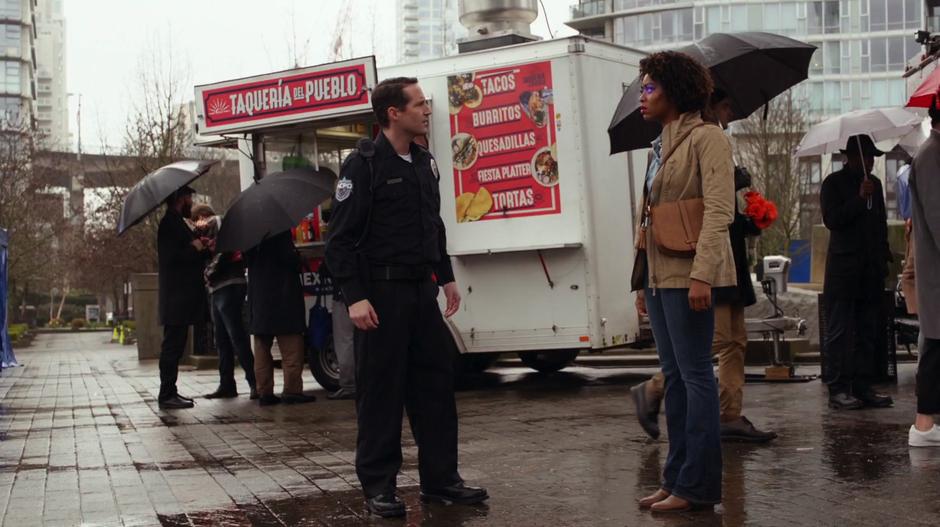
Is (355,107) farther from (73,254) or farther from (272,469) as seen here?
(73,254)

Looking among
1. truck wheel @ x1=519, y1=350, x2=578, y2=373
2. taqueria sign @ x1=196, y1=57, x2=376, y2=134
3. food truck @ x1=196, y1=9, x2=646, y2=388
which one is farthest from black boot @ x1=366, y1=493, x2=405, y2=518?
truck wheel @ x1=519, y1=350, x2=578, y2=373

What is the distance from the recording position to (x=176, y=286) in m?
12.0

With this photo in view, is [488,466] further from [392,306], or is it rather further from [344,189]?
[344,189]

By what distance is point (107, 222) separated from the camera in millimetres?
44375

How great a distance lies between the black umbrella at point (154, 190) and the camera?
11.6 m

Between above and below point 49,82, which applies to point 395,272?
below

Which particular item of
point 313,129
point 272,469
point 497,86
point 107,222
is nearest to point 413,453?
point 272,469

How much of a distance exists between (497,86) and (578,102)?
0.80 meters

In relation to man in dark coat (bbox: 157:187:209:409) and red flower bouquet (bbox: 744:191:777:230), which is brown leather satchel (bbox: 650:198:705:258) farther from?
man in dark coat (bbox: 157:187:209:409)

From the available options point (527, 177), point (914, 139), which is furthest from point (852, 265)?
point (914, 139)

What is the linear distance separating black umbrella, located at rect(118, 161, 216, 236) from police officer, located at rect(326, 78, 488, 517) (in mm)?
5996

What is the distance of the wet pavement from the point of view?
571 cm

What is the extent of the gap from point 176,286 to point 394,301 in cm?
659

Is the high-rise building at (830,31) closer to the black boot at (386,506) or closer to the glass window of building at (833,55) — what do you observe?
the glass window of building at (833,55)
